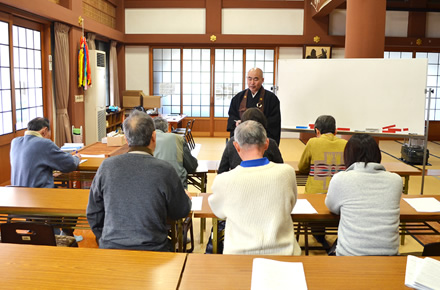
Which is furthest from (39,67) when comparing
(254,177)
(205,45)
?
(254,177)

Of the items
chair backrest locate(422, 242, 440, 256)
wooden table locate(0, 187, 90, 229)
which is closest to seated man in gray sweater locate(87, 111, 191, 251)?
wooden table locate(0, 187, 90, 229)

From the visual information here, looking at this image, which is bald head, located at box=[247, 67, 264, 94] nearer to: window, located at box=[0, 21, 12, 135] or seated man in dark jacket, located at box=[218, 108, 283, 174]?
seated man in dark jacket, located at box=[218, 108, 283, 174]

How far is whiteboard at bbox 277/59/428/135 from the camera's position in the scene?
4711 mm

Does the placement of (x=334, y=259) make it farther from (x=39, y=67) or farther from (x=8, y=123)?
(x=39, y=67)

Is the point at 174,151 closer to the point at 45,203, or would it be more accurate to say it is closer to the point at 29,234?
the point at 45,203

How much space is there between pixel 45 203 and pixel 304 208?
161 cm

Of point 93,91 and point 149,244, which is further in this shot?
point 93,91

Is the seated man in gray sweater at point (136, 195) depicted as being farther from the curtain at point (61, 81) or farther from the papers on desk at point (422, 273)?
the curtain at point (61, 81)

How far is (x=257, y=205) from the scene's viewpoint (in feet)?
5.84

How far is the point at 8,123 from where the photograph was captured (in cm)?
527

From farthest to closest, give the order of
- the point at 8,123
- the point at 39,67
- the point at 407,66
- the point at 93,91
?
the point at 93,91, the point at 39,67, the point at 8,123, the point at 407,66

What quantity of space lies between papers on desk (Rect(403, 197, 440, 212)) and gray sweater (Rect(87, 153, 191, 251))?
1.60m

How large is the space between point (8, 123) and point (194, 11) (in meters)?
5.80

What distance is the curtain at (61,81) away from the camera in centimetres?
620
